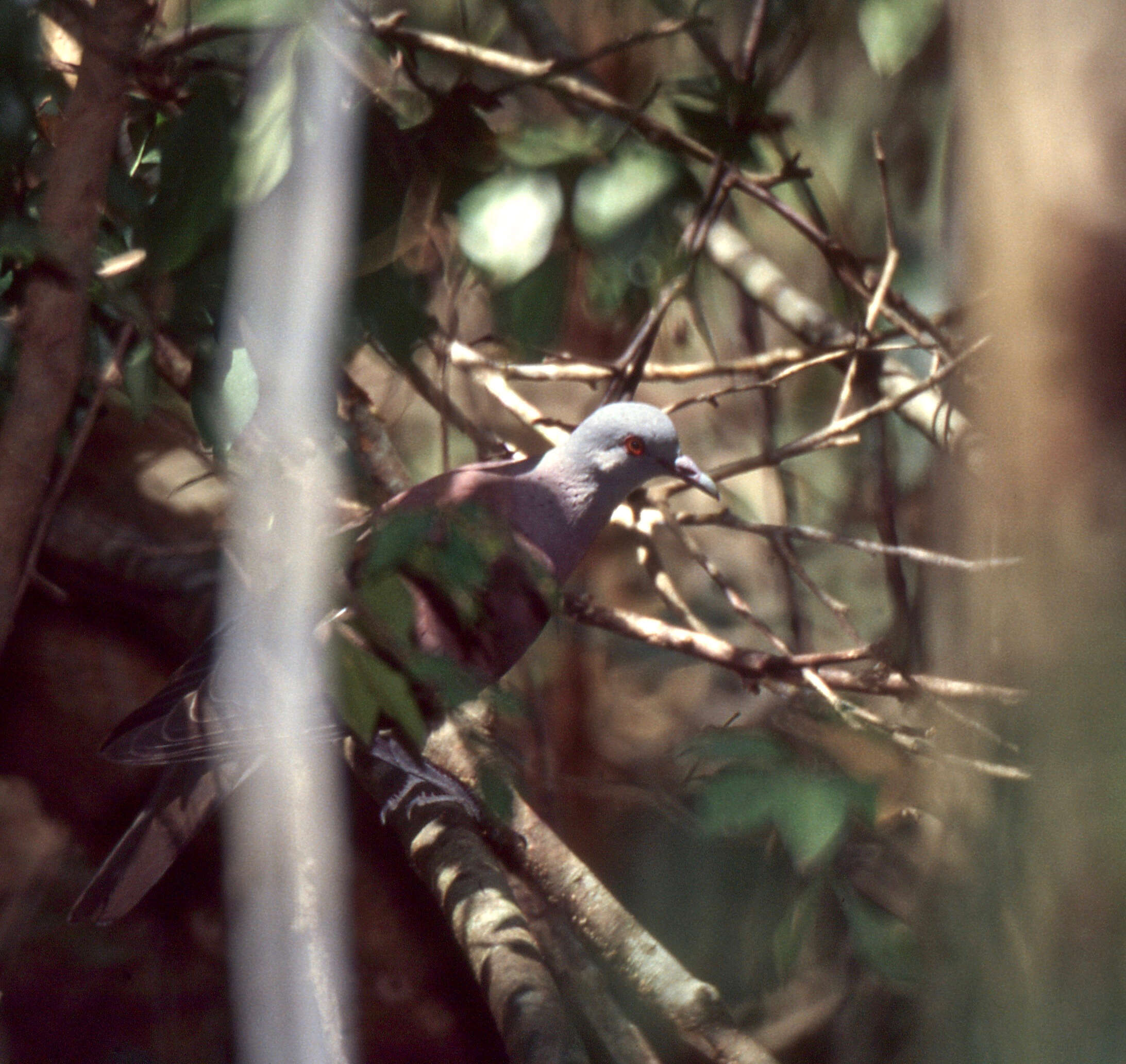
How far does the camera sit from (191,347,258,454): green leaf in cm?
130

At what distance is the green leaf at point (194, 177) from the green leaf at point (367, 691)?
494 millimetres

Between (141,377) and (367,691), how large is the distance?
2.23 feet

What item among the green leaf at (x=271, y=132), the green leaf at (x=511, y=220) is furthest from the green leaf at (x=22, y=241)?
the green leaf at (x=511, y=220)

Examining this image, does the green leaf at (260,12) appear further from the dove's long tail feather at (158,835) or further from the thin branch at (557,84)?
the dove's long tail feather at (158,835)

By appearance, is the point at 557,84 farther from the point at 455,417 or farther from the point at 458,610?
the point at 458,610

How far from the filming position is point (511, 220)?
1348 millimetres

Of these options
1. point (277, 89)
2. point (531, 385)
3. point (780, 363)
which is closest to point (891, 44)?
point (780, 363)

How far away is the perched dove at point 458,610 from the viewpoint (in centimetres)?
119

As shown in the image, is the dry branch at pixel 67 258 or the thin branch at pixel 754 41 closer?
the dry branch at pixel 67 258

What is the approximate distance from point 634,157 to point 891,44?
13.8 inches

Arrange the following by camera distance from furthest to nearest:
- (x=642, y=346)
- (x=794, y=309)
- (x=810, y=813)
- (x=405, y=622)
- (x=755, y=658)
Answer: (x=794, y=309) → (x=642, y=346) → (x=755, y=658) → (x=405, y=622) → (x=810, y=813)

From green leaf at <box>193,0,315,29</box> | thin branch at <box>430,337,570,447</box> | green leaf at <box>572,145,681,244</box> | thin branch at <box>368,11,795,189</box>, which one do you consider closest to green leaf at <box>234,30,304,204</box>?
green leaf at <box>193,0,315,29</box>

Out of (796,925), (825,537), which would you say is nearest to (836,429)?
(825,537)

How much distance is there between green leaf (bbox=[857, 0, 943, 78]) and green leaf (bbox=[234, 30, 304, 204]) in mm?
715
